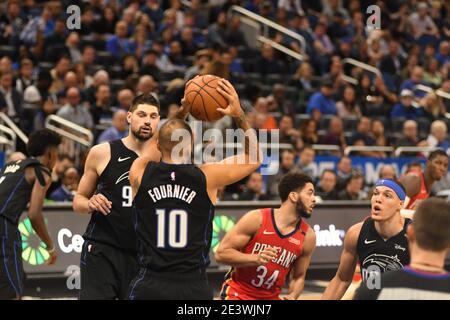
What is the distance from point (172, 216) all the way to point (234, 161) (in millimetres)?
552

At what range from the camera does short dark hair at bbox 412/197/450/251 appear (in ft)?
14.3

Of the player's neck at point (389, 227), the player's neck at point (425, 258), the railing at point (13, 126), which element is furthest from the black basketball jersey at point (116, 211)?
the railing at point (13, 126)

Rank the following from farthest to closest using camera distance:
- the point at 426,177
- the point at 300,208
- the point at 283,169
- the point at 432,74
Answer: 1. the point at 432,74
2. the point at 283,169
3. the point at 426,177
4. the point at 300,208

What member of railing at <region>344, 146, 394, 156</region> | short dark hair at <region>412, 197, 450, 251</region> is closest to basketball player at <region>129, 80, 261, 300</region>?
short dark hair at <region>412, 197, 450, 251</region>

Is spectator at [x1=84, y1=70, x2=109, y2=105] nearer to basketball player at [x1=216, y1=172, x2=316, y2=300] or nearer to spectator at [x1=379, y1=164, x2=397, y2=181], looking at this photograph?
spectator at [x1=379, y1=164, x2=397, y2=181]

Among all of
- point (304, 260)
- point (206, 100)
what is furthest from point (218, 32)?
point (206, 100)

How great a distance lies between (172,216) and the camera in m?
6.03

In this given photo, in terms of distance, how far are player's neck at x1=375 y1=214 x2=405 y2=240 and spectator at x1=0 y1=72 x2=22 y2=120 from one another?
822 centimetres

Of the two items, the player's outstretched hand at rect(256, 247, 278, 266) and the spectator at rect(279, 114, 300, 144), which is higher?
the spectator at rect(279, 114, 300, 144)

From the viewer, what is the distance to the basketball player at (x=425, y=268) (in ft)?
14.3

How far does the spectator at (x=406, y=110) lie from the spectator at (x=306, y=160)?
4.35 metres

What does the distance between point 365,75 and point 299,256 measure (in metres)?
12.1

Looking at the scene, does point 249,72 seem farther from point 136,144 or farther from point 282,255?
point 136,144

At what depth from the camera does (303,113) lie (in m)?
18.2
